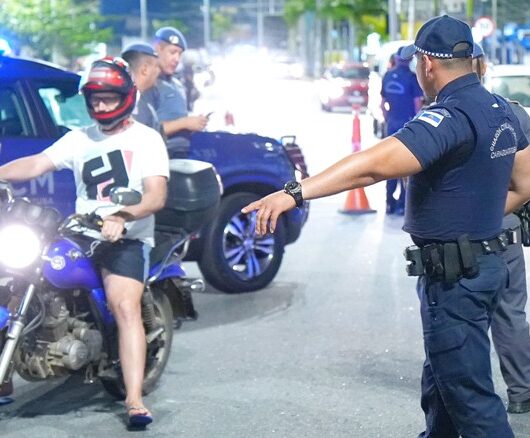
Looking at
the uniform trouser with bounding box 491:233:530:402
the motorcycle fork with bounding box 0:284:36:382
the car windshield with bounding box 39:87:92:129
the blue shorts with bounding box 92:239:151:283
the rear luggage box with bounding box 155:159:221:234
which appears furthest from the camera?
the car windshield with bounding box 39:87:92:129

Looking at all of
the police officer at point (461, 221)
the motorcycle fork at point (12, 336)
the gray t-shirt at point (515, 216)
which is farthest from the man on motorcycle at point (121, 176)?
the police officer at point (461, 221)

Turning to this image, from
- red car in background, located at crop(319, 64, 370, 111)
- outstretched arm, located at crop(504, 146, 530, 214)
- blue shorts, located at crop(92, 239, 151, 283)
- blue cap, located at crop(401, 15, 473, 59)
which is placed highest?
blue cap, located at crop(401, 15, 473, 59)

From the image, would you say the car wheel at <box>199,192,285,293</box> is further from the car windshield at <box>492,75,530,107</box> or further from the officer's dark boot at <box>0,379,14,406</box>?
the car windshield at <box>492,75,530,107</box>

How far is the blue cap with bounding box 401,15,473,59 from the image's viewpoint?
445 cm

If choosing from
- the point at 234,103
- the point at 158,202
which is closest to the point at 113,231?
the point at 158,202

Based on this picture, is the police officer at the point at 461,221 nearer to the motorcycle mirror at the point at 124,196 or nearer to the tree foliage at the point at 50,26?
the motorcycle mirror at the point at 124,196

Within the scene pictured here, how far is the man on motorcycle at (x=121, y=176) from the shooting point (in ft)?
20.0

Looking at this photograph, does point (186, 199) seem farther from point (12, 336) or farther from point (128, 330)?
point (12, 336)

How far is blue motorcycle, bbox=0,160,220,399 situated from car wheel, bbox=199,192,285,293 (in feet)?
8.25

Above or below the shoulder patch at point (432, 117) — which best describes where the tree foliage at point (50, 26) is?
below

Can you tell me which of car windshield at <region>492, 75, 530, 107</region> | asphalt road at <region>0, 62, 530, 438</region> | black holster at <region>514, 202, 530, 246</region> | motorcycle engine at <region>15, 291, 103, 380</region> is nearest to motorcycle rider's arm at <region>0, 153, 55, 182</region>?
motorcycle engine at <region>15, 291, 103, 380</region>

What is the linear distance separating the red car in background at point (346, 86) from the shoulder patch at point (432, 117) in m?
36.3

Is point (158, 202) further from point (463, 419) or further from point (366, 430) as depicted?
point (463, 419)

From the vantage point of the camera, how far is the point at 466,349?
14.6 ft
